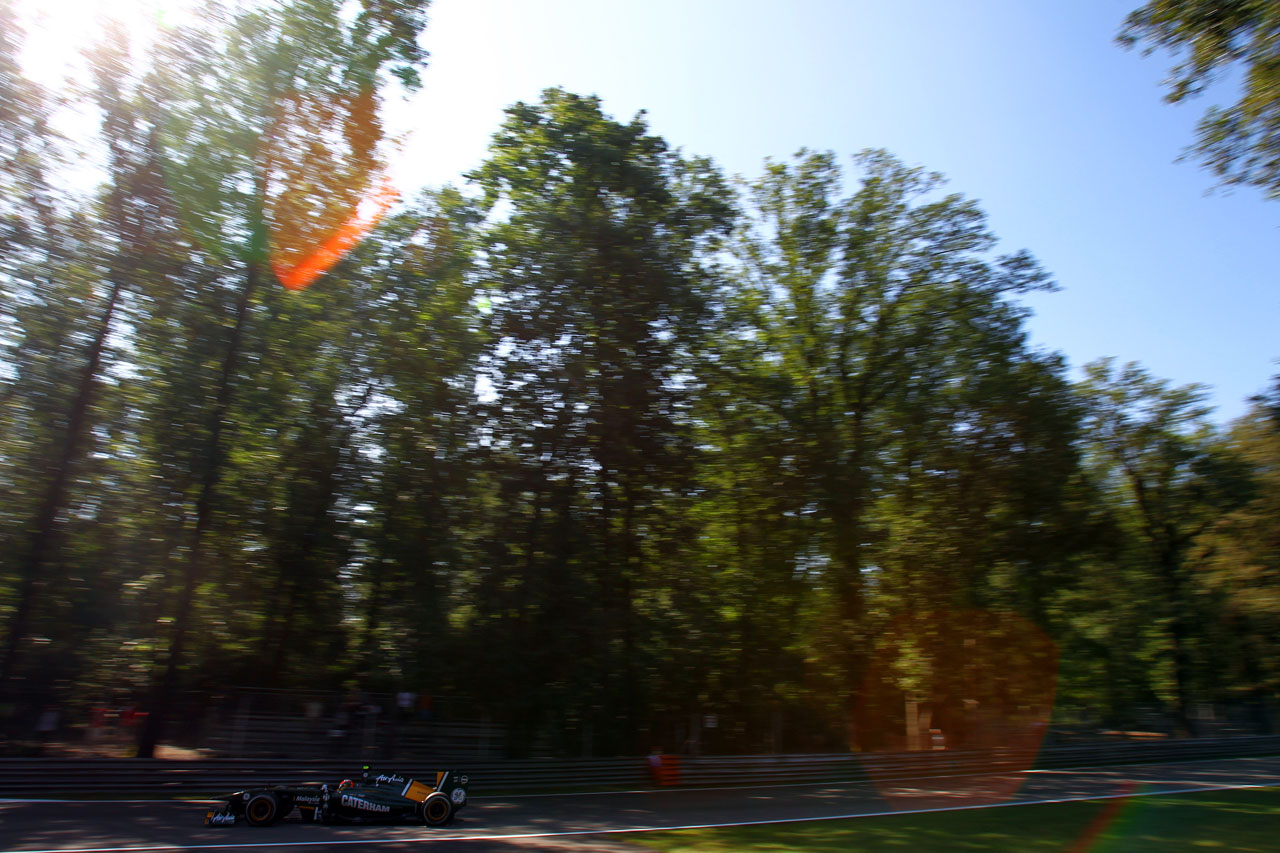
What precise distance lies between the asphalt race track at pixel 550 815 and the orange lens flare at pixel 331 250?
9.98 meters

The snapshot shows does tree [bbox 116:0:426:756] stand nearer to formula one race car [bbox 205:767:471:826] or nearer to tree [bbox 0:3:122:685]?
tree [bbox 0:3:122:685]

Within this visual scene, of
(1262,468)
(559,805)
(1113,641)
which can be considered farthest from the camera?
(1113,641)

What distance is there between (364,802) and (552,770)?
15.3ft

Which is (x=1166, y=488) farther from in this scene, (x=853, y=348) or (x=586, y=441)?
(x=586, y=441)

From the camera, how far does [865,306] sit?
2588 cm

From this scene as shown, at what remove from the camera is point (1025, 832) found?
40.3 ft

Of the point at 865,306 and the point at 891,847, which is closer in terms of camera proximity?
the point at 891,847

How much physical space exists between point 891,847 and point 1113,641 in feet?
97.0

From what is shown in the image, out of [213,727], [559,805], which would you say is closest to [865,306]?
[559,805]

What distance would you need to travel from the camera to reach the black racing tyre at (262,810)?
1141 centimetres

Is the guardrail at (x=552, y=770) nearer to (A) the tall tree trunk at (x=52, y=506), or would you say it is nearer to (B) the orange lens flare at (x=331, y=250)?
(A) the tall tree trunk at (x=52, y=506)

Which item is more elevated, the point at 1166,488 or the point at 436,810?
the point at 1166,488

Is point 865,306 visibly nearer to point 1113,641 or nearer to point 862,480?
point 862,480

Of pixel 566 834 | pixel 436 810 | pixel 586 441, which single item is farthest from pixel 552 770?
pixel 586 441
